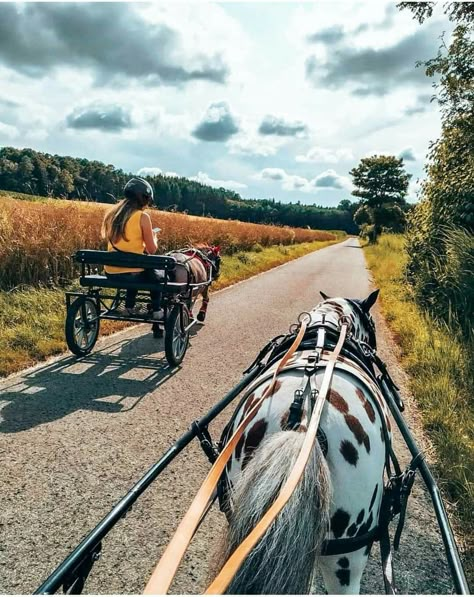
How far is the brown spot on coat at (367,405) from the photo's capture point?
6.28 feet

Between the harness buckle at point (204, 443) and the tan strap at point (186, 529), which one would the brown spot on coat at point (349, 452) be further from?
the harness buckle at point (204, 443)

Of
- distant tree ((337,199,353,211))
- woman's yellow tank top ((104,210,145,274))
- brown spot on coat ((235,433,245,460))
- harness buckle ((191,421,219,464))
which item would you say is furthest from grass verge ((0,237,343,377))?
distant tree ((337,199,353,211))

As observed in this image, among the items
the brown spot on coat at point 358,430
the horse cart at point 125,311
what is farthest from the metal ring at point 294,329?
the horse cart at point 125,311

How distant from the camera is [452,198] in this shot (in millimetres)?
9016

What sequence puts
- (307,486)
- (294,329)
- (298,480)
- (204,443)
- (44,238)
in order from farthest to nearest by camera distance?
(44,238) → (294,329) → (204,443) → (307,486) → (298,480)

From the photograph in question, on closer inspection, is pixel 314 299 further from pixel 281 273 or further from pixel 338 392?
pixel 338 392

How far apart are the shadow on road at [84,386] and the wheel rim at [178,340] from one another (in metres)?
0.23

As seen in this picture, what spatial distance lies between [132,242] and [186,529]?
5044 mm

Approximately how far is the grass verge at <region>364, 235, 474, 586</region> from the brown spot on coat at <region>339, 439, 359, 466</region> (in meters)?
1.54

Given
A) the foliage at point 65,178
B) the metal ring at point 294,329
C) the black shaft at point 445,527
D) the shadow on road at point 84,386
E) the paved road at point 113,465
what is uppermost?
the foliage at point 65,178

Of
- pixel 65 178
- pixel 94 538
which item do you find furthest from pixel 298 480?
pixel 65 178

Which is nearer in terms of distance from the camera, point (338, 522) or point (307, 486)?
point (307, 486)

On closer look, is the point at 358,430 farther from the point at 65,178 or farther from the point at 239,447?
the point at 65,178

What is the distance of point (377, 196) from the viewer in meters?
56.2
